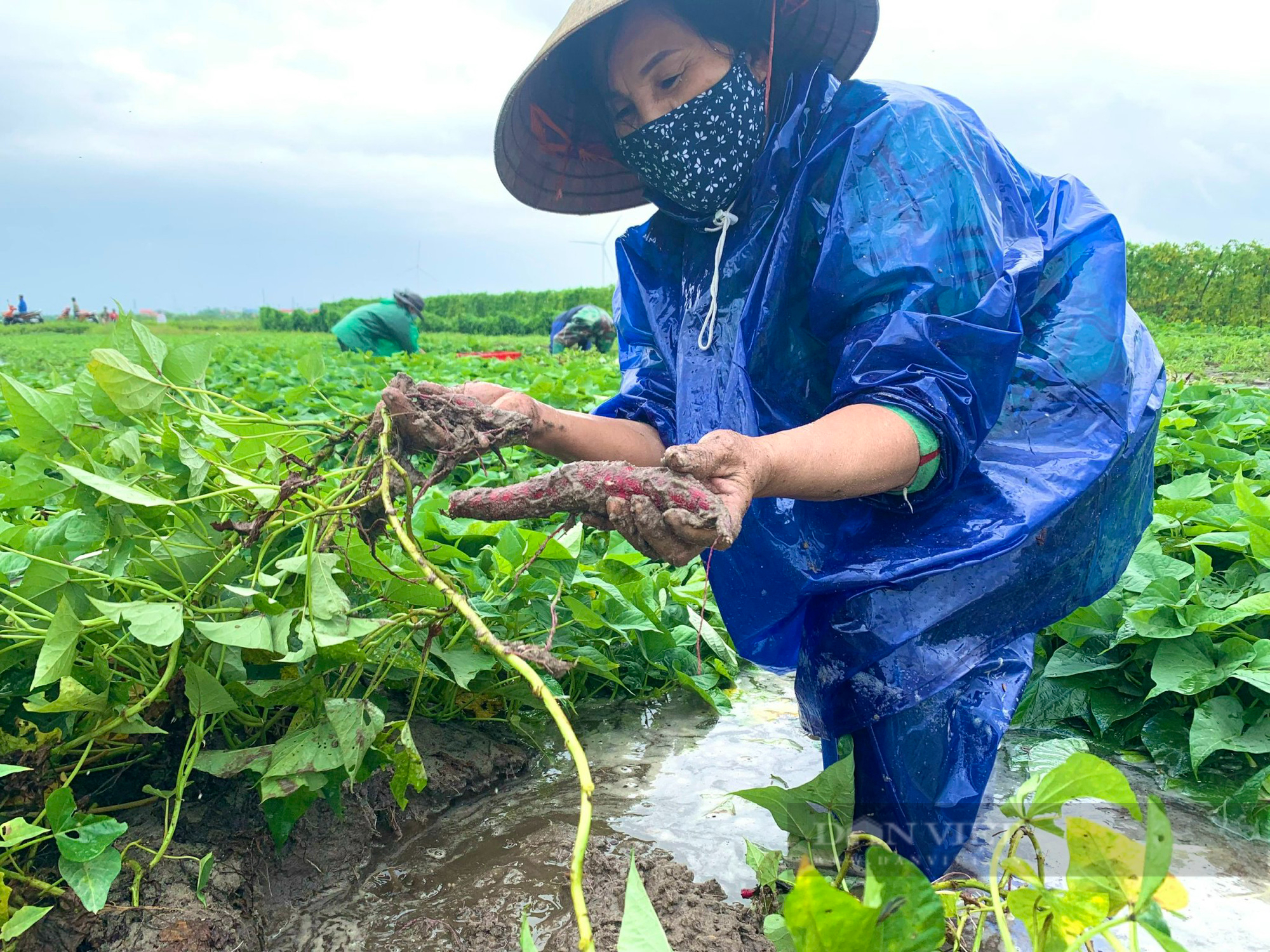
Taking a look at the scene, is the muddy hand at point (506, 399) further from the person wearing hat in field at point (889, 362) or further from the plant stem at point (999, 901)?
the plant stem at point (999, 901)

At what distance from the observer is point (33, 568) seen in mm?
Answer: 1433

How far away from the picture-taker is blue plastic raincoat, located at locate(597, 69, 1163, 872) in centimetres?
143

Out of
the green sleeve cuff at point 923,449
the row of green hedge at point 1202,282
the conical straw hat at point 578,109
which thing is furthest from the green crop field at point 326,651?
the row of green hedge at point 1202,282

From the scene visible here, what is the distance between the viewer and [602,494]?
1093 millimetres

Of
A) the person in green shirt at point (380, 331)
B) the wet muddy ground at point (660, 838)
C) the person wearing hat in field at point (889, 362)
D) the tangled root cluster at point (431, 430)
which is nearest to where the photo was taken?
the tangled root cluster at point (431, 430)

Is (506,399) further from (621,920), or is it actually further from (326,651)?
(621,920)

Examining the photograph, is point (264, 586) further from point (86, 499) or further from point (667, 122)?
point (667, 122)

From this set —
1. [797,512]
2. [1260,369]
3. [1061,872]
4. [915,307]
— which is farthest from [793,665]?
[1260,369]

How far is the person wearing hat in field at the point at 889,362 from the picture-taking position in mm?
1436

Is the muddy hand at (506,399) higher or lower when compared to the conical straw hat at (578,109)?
lower

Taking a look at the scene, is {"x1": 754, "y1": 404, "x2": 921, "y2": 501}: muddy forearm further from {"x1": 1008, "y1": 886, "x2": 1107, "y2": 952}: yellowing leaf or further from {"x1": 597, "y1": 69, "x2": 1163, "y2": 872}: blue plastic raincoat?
{"x1": 1008, "y1": 886, "x2": 1107, "y2": 952}: yellowing leaf

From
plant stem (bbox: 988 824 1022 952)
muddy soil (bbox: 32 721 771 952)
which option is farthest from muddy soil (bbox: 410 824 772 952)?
plant stem (bbox: 988 824 1022 952)

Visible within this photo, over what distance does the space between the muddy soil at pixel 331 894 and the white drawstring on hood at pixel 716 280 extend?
99 centimetres

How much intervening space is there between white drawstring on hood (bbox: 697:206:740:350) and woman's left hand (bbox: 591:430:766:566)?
2.15 feet
